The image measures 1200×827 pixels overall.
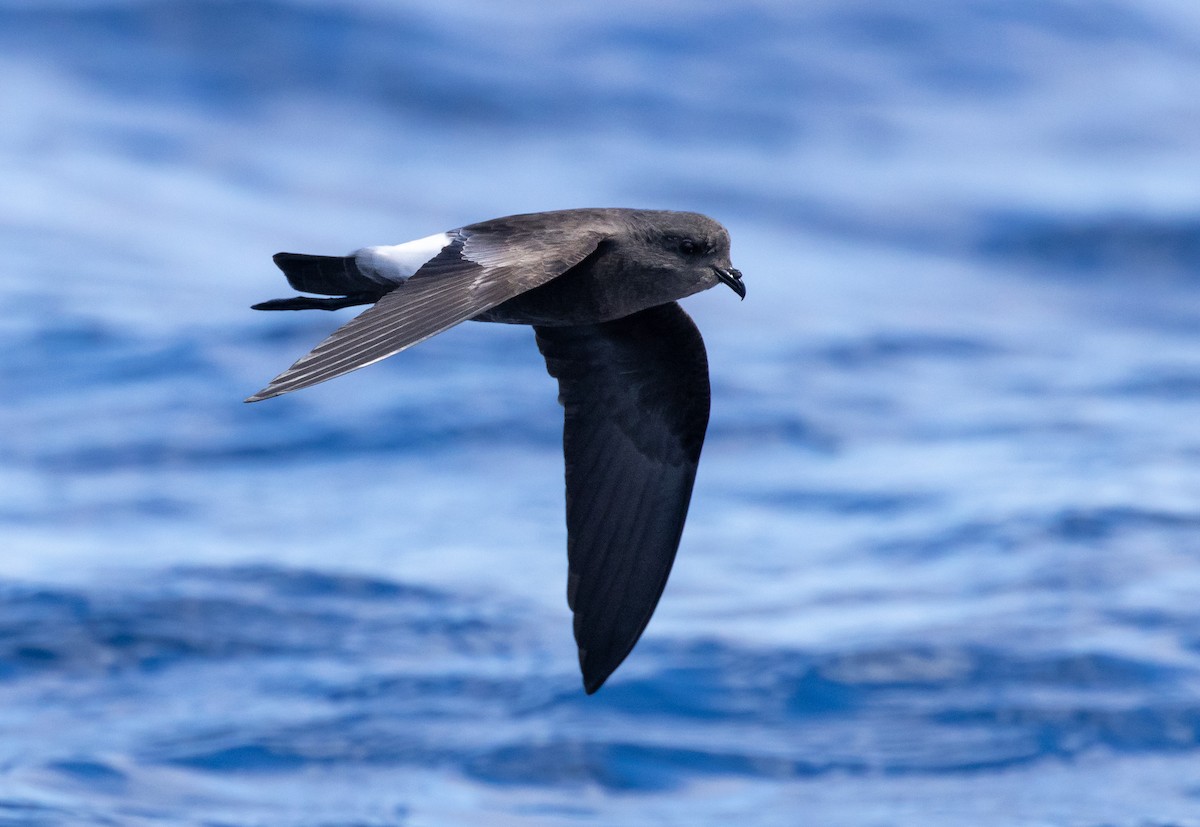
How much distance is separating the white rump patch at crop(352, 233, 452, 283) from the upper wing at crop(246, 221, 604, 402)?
0.24 metres

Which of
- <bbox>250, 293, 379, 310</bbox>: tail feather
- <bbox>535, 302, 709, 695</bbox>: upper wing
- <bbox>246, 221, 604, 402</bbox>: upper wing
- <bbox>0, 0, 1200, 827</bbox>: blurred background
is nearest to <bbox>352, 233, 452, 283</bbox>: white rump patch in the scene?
<bbox>250, 293, 379, 310</bbox>: tail feather

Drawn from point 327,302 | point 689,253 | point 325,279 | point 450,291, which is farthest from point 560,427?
point 450,291

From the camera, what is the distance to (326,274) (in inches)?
239

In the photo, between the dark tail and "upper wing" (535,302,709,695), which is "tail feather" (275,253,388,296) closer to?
the dark tail

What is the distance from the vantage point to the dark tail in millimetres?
6038

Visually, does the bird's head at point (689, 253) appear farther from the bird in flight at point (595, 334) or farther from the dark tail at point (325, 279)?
the dark tail at point (325, 279)

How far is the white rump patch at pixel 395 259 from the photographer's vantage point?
19.8 feet

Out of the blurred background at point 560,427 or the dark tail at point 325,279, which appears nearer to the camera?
the dark tail at point 325,279

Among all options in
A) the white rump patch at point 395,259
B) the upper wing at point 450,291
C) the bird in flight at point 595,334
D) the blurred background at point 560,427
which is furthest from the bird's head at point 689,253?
the blurred background at point 560,427

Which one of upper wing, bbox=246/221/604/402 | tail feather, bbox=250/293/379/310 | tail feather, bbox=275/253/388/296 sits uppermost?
tail feather, bbox=275/253/388/296

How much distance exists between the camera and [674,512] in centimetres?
722

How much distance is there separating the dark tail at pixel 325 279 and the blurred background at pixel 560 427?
5.86 meters

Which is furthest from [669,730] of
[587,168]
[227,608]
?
[587,168]

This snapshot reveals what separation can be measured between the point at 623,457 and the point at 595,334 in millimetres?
508
